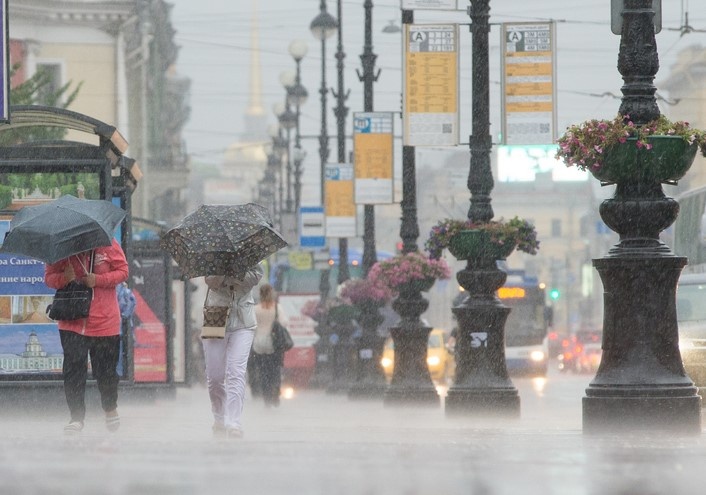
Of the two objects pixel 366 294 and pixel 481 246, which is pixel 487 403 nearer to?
pixel 481 246

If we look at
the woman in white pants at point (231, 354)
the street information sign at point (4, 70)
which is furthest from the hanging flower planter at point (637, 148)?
the street information sign at point (4, 70)

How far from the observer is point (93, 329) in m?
14.4

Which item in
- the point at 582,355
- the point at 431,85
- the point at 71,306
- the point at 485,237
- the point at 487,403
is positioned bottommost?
the point at 582,355

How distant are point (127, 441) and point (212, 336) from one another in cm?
165

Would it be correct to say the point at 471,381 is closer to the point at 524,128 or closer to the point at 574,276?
the point at 524,128

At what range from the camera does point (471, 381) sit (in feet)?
67.7

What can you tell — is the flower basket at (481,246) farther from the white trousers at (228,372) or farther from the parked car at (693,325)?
the white trousers at (228,372)

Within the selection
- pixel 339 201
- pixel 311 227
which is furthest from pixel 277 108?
pixel 339 201

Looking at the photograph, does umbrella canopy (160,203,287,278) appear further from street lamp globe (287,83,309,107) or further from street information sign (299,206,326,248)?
street lamp globe (287,83,309,107)

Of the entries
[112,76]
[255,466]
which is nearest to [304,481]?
[255,466]

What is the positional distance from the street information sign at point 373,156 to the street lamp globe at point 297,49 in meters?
20.6

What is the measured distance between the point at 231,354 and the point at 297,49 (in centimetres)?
3983

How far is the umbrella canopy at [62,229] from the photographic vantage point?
14.4m

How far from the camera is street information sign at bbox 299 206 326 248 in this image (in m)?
48.1
